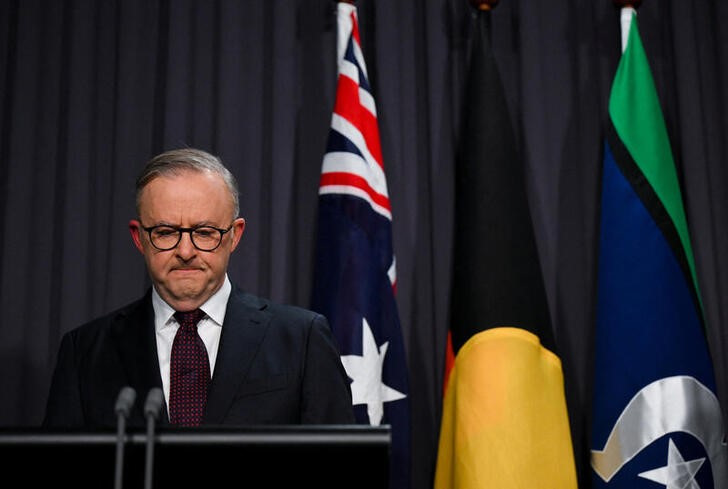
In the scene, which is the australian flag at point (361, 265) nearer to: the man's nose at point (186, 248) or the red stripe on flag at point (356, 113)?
the red stripe on flag at point (356, 113)

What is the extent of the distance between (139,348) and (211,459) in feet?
2.67

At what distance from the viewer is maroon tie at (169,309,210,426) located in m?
1.77

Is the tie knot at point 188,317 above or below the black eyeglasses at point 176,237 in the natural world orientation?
below

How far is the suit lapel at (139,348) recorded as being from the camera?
1802 mm

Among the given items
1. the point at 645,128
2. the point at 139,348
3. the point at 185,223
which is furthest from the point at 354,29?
the point at 139,348

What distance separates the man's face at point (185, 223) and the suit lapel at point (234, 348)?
3.5 inches

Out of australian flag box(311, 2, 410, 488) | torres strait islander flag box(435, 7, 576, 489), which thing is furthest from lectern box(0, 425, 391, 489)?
australian flag box(311, 2, 410, 488)

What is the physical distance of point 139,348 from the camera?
6.09 ft

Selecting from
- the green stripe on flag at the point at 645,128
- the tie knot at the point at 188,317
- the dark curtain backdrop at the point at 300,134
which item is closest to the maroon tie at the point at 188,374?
the tie knot at the point at 188,317

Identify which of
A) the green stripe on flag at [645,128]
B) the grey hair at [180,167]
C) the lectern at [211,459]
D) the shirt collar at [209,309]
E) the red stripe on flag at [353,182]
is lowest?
the lectern at [211,459]

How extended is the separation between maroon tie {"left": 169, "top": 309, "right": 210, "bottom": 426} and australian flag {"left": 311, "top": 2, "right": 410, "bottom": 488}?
949 millimetres

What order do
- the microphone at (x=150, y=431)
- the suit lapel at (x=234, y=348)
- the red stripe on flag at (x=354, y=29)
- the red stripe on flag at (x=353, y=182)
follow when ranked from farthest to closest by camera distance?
the red stripe on flag at (x=354, y=29), the red stripe on flag at (x=353, y=182), the suit lapel at (x=234, y=348), the microphone at (x=150, y=431)

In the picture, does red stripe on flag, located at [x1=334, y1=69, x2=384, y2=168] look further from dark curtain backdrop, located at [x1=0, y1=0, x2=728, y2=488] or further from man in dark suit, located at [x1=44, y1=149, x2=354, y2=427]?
man in dark suit, located at [x1=44, y1=149, x2=354, y2=427]

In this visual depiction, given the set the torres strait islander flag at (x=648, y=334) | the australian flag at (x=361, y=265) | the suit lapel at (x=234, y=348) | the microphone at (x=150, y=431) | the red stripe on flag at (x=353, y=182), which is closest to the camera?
the microphone at (x=150, y=431)
